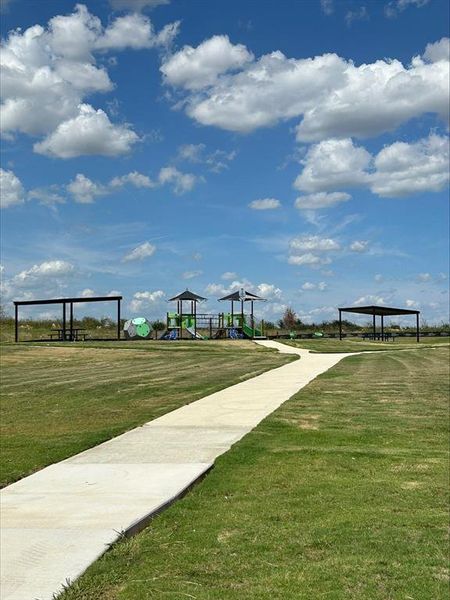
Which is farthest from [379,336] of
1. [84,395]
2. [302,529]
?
[302,529]

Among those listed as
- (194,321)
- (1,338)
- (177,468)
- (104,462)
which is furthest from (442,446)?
(1,338)

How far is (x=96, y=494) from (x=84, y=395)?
7.91m

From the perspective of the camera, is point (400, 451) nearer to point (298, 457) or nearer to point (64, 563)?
point (298, 457)

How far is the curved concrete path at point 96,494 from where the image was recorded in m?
4.38

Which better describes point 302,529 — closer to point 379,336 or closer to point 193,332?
point 193,332

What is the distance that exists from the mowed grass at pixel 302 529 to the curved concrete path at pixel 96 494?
0.19 metres

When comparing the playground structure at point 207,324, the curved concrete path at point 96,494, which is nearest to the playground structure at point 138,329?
the playground structure at point 207,324

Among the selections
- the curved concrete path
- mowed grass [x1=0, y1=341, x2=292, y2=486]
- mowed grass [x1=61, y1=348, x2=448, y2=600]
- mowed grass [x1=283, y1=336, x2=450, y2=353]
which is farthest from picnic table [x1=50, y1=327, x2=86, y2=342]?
mowed grass [x1=61, y1=348, x2=448, y2=600]

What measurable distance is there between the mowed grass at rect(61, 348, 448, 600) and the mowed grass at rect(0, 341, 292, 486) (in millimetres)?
2232

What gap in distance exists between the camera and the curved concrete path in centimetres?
438

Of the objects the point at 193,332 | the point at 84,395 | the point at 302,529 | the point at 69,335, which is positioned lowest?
the point at 302,529

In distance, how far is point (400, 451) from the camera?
28.0 ft

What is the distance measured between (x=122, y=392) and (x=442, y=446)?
7.44 metres

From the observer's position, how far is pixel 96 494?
20.2 ft
